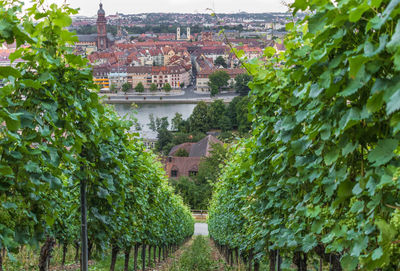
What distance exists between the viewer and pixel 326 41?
245 cm

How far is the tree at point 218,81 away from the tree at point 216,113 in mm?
22383

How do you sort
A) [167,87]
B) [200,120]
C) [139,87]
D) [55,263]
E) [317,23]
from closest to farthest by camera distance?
[317,23]
[55,263]
[200,120]
[139,87]
[167,87]

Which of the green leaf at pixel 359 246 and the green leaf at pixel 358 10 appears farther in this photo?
the green leaf at pixel 359 246

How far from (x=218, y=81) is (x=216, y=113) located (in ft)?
85.4

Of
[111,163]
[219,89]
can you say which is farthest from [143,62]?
[111,163]

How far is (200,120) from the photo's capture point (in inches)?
2980

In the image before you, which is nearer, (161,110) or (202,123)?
(202,123)

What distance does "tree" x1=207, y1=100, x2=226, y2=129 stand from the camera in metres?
74.6

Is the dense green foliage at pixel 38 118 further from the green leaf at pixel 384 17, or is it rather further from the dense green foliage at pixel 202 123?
the dense green foliage at pixel 202 123

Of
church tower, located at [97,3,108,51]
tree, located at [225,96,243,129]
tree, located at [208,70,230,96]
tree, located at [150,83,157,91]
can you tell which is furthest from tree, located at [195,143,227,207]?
church tower, located at [97,3,108,51]

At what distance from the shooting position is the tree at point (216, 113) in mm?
74562

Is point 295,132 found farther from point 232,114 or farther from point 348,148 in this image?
point 232,114

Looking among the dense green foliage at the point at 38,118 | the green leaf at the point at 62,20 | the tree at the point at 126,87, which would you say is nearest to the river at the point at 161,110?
the tree at the point at 126,87

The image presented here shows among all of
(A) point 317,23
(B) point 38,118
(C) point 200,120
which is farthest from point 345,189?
(C) point 200,120
